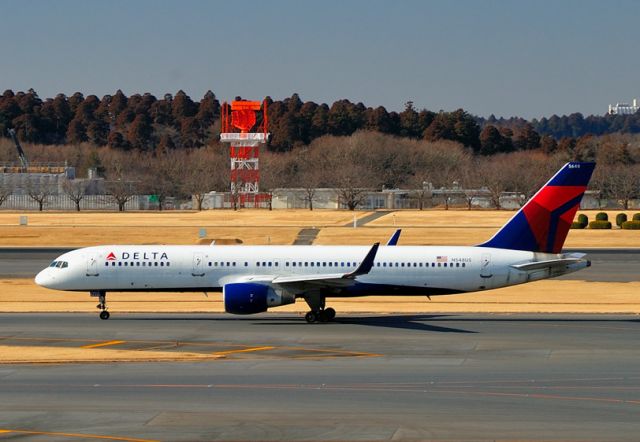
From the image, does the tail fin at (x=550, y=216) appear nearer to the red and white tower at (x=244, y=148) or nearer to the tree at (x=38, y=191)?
the red and white tower at (x=244, y=148)

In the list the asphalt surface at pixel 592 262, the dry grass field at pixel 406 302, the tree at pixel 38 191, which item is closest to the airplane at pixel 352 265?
the dry grass field at pixel 406 302

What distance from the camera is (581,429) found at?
83.2 feet

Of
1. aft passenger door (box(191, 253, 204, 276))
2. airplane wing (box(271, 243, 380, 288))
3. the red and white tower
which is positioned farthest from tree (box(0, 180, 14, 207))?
airplane wing (box(271, 243, 380, 288))

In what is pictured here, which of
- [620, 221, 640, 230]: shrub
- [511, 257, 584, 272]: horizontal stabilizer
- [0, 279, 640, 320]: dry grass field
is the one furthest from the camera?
[620, 221, 640, 230]: shrub

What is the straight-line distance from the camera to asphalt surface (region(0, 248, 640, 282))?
68.4 metres

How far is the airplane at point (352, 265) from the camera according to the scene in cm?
4600

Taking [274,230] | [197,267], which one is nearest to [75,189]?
[274,230]

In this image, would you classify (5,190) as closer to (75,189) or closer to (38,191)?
(38,191)

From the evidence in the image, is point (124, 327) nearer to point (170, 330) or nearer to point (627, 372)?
point (170, 330)

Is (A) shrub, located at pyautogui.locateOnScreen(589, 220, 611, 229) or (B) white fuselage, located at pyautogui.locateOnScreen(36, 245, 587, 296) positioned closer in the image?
(B) white fuselage, located at pyautogui.locateOnScreen(36, 245, 587, 296)

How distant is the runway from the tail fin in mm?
3623

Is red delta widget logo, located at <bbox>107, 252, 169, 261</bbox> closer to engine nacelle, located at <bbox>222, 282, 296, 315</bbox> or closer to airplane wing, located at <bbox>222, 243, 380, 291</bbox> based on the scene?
airplane wing, located at <bbox>222, 243, 380, 291</bbox>

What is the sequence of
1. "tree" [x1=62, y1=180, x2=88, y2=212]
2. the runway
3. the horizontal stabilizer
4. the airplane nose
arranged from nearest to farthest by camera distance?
the runway → the horizontal stabilizer → the airplane nose → "tree" [x1=62, y1=180, x2=88, y2=212]

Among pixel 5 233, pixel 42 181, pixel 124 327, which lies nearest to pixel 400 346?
pixel 124 327
